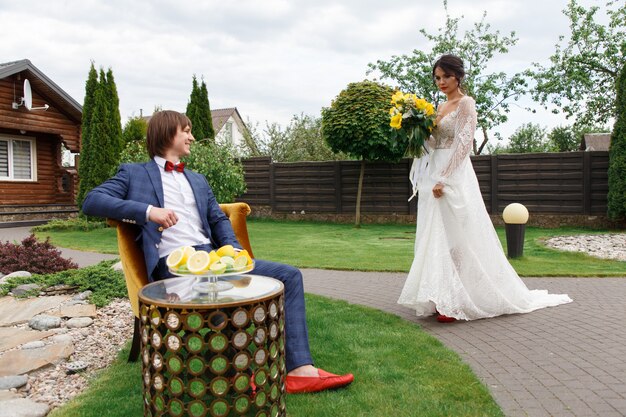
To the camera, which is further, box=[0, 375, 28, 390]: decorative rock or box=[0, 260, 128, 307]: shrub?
box=[0, 260, 128, 307]: shrub

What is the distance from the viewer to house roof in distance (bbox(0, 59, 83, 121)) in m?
16.5

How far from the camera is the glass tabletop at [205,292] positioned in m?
2.31

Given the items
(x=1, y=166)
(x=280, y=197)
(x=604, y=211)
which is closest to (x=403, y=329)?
(x=604, y=211)

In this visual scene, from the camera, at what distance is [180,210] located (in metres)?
3.41

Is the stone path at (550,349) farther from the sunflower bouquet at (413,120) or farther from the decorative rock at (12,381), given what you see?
the decorative rock at (12,381)

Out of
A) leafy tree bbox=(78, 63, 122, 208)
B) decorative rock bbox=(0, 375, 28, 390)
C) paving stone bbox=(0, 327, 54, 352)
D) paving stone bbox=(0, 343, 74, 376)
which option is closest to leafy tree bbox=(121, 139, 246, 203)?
leafy tree bbox=(78, 63, 122, 208)

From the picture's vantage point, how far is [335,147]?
15734mm

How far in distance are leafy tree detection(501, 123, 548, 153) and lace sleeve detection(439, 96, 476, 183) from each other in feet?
173

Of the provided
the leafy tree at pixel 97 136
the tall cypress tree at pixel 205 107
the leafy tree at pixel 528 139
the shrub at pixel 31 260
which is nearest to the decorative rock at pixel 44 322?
the shrub at pixel 31 260

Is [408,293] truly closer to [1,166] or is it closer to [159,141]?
[159,141]

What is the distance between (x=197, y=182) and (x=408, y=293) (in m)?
2.29

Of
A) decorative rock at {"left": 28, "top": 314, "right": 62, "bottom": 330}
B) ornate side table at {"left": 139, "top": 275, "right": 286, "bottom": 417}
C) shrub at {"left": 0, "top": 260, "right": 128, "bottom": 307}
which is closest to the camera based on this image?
ornate side table at {"left": 139, "top": 275, "right": 286, "bottom": 417}

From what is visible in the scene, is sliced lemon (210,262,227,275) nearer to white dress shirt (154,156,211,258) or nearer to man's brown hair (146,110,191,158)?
white dress shirt (154,156,211,258)

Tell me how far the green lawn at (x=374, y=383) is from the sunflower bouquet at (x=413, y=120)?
65.4 inches
